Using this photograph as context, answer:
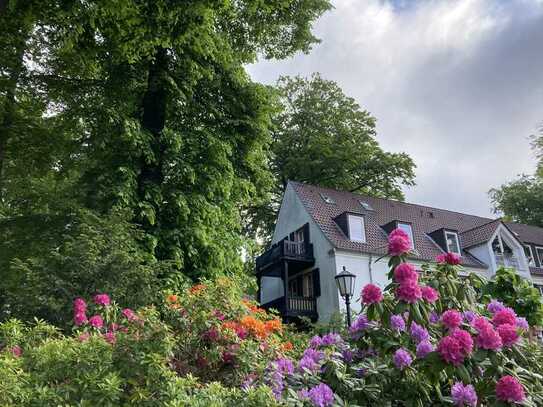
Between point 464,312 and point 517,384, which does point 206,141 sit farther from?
point 517,384

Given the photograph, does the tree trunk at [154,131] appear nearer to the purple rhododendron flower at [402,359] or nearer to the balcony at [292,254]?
the purple rhododendron flower at [402,359]

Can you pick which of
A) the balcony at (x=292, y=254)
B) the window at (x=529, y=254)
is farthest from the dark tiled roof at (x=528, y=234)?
the balcony at (x=292, y=254)

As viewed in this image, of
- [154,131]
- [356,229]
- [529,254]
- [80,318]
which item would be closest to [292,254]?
[356,229]

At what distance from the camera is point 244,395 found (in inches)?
105

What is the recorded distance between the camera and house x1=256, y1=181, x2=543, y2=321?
61.4 feet

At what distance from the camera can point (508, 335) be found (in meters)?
2.76

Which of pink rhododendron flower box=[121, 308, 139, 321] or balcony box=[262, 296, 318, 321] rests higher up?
balcony box=[262, 296, 318, 321]

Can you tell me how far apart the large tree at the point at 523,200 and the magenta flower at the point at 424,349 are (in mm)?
39291

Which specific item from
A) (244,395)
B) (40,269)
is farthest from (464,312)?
(40,269)

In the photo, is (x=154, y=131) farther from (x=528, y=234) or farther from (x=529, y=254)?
(x=528, y=234)

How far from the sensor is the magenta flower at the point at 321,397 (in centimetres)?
257

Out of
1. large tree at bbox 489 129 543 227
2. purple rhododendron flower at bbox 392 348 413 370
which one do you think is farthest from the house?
purple rhododendron flower at bbox 392 348 413 370

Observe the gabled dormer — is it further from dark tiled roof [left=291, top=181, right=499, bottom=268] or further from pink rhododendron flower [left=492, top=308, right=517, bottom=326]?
pink rhododendron flower [left=492, top=308, right=517, bottom=326]

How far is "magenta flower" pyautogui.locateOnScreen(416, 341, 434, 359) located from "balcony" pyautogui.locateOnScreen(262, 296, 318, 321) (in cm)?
1598
